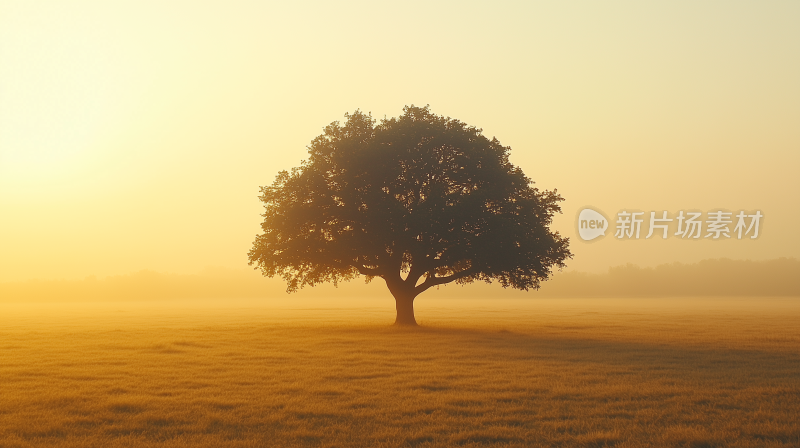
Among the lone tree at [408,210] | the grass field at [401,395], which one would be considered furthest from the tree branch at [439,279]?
the grass field at [401,395]

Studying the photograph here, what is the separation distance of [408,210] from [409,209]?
605 mm

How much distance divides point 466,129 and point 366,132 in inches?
297

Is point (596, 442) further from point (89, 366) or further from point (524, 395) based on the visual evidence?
point (89, 366)

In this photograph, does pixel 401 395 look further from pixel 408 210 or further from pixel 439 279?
pixel 439 279

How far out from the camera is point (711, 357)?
78.5 feet

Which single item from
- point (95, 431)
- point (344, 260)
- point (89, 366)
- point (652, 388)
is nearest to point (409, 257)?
point (344, 260)

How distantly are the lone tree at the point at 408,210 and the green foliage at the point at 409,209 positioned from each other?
77 mm

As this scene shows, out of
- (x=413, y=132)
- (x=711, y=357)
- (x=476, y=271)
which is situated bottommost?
(x=711, y=357)

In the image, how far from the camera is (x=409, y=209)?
131 ft

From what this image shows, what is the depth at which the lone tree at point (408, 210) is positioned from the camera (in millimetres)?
38469

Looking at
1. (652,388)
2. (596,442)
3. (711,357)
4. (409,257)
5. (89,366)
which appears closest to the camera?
(596,442)

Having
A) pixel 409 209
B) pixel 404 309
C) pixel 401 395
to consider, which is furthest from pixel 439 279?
pixel 401 395

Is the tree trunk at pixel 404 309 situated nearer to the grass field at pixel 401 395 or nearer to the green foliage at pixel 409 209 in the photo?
the green foliage at pixel 409 209

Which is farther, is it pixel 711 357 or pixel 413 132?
pixel 413 132
